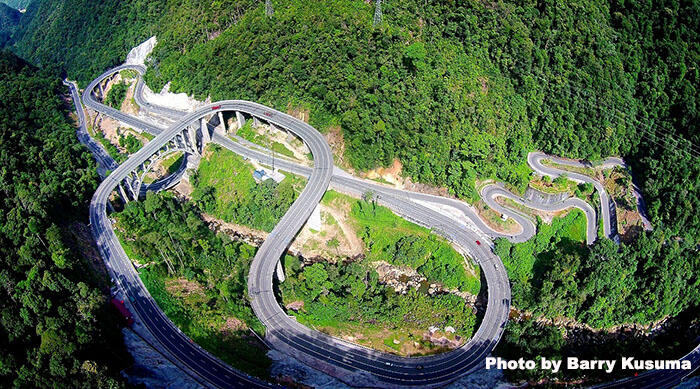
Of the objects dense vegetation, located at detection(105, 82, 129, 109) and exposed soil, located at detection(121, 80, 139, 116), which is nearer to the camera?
exposed soil, located at detection(121, 80, 139, 116)

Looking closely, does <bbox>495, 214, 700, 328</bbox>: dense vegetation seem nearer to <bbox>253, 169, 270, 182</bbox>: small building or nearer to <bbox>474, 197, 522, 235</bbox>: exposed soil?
<bbox>474, 197, 522, 235</bbox>: exposed soil

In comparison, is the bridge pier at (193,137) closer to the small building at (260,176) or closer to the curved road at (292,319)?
the curved road at (292,319)

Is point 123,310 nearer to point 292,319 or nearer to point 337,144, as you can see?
point 292,319

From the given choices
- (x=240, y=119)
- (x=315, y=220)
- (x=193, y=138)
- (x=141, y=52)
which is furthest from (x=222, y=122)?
(x=141, y=52)

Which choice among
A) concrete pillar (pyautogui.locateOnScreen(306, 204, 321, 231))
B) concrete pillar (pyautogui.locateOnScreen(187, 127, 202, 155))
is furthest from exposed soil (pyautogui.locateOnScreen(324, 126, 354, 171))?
concrete pillar (pyautogui.locateOnScreen(187, 127, 202, 155))

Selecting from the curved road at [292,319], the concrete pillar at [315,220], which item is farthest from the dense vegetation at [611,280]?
the concrete pillar at [315,220]

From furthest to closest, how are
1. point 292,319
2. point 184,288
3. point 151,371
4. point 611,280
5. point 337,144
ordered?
point 337,144, point 611,280, point 184,288, point 292,319, point 151,371
